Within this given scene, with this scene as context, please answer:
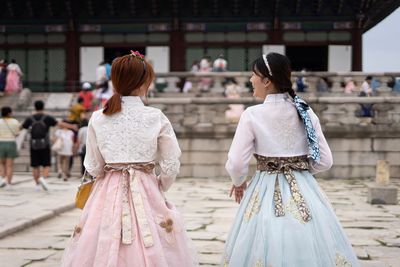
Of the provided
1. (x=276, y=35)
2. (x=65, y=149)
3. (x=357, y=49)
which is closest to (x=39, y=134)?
(x=65, y=149)

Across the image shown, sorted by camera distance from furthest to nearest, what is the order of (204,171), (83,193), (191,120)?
(191,120)
(204,171)
(83,193)

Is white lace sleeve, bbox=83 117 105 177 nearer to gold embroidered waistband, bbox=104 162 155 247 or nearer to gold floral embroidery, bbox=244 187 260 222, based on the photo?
gold embroidered waistband, bbox=104 162 155 247

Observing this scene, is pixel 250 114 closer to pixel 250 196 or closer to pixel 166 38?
pixel 250 196

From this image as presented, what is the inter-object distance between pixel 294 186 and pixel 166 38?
20341 mm

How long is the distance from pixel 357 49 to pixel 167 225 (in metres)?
20.6

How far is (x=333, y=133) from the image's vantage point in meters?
15.0

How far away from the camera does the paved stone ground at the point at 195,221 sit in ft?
20.8

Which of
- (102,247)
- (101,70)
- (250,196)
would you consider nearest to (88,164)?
(102,247)

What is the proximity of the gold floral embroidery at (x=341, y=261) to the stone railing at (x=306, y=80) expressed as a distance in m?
12.6

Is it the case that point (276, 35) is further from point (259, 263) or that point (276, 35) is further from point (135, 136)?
point (259, 263)

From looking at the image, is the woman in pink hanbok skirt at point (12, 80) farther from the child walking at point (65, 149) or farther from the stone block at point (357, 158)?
the stone block at point (357, 158)

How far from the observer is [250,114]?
4.04m

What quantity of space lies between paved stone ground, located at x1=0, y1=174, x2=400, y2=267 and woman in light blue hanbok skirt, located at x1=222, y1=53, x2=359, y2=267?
204 centimetres

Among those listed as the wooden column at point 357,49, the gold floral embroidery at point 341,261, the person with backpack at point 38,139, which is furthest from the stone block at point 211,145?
the gold floral embroidery at point 341,261
